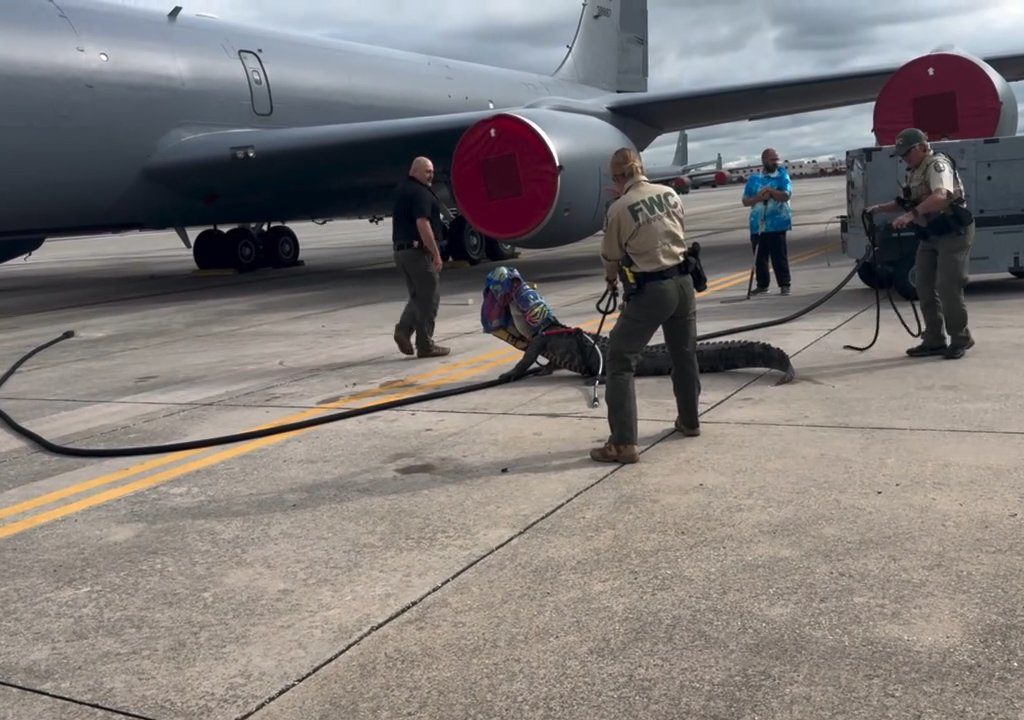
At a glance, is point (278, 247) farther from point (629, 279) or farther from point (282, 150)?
point (629, 279)

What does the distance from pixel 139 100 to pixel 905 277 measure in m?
9.80

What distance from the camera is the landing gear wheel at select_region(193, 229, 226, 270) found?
1895cm

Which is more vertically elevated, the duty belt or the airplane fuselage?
the airplane fuselage

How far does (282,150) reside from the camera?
14477 millimetres

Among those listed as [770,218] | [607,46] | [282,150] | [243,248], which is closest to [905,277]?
[770,218]

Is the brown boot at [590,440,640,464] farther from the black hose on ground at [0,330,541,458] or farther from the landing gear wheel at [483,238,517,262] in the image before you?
the landing gear wheel at [483,238,517,262]

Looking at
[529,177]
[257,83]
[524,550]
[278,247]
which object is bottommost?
[524,550]

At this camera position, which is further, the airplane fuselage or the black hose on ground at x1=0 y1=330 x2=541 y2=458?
the airplane fuselage

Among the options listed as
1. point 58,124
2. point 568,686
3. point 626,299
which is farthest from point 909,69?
point 568,686

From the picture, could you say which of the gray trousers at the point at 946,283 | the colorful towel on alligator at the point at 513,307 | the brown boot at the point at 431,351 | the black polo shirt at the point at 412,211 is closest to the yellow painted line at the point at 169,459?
the brown boot at the point at 431,351

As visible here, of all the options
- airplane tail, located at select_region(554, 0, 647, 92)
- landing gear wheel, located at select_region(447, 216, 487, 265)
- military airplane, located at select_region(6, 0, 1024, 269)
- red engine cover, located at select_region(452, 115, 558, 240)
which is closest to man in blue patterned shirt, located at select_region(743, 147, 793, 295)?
military airplane, located at select_region(6, 0, 1024, 269)

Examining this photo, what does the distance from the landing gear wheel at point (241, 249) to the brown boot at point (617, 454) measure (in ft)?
48.9

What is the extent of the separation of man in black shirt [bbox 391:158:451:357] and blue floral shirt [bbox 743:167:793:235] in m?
4.21

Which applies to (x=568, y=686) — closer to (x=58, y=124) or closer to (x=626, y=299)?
(x=626, y=299)
